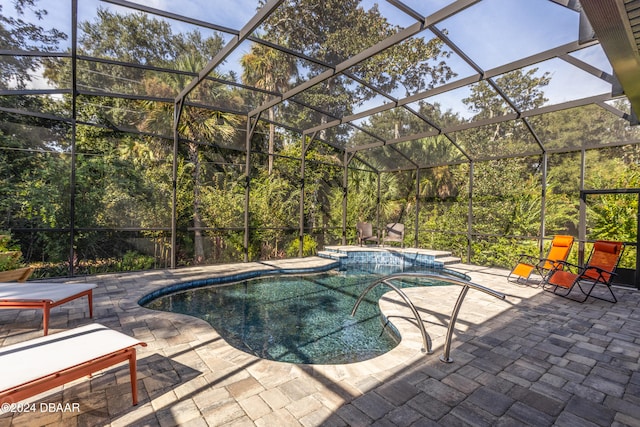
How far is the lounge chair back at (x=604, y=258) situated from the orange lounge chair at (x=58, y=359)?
6933 mm

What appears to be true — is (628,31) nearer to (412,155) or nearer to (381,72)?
(381,72)

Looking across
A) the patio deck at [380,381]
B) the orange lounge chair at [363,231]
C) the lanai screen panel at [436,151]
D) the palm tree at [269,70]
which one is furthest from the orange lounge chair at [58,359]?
the lanai screen panel at [436,151]

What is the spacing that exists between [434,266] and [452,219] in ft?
6.40

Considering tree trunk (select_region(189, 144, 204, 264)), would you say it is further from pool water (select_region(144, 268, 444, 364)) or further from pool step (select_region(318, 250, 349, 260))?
pool step (select_region(318, 250, 349, 260))

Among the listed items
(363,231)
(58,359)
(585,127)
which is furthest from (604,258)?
(58,359)

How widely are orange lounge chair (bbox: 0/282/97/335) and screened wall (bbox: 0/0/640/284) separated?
2.80 m

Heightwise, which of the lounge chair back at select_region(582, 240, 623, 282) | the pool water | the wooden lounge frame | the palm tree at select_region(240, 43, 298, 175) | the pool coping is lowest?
the pool water

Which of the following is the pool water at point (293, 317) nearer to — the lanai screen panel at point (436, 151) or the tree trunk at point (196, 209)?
the tree trunk at point (196, 209)

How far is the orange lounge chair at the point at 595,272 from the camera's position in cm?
524

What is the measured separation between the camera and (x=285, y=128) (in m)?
8.65

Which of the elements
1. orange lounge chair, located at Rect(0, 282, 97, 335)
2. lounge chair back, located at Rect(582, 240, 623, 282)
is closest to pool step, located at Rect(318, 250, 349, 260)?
lounge chair back, located at Rect(582, 240, 623, 282)

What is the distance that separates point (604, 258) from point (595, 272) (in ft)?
1.94

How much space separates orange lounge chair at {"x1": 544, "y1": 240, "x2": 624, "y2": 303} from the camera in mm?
5241

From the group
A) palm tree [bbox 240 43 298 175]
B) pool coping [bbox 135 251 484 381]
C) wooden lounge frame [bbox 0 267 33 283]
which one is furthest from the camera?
palm tree [bbox 240 43 298 175]
